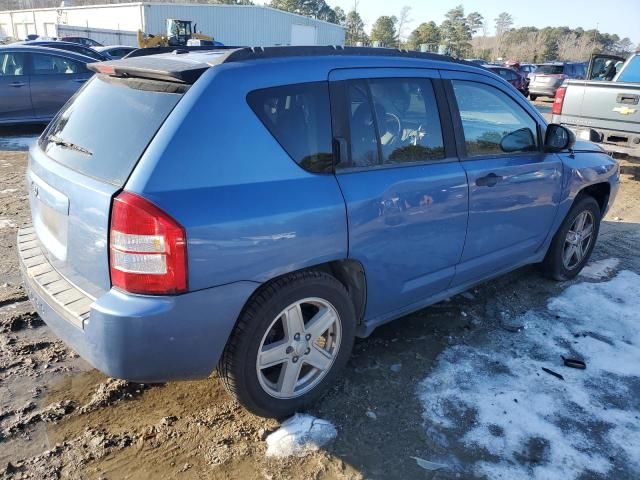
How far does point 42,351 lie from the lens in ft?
11.0

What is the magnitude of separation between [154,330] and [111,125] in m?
1.03

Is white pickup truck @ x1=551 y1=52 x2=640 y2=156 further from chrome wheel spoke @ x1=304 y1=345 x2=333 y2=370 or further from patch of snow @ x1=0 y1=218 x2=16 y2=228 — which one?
patch of snow @ x1=0 y1=218 x2=16 y2=228

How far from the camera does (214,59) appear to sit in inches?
101

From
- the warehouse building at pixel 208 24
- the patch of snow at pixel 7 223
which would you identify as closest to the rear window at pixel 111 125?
the patch of snow at pixel 7 223

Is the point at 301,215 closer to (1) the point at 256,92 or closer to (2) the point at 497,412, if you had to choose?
(1) the point at 256,92

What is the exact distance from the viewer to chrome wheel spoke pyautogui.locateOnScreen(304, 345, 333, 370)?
2854 mm

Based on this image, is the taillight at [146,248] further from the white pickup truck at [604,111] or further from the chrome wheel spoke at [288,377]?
the white pickup truck at [604,111]

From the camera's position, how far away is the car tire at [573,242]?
14.9ft

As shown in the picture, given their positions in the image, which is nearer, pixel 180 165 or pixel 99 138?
pixel 180 165

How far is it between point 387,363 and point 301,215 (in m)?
1.40

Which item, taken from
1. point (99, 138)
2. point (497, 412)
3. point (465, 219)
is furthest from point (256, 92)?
point (497, 412)

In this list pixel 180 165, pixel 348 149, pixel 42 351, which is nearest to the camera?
pixel 180 165

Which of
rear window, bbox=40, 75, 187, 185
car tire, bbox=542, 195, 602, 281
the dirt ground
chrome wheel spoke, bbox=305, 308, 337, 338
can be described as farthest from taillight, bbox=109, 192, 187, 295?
car tire, bbox=542, 195, 602, 281

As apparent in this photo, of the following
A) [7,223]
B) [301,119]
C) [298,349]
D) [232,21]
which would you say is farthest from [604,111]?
[232,21]
